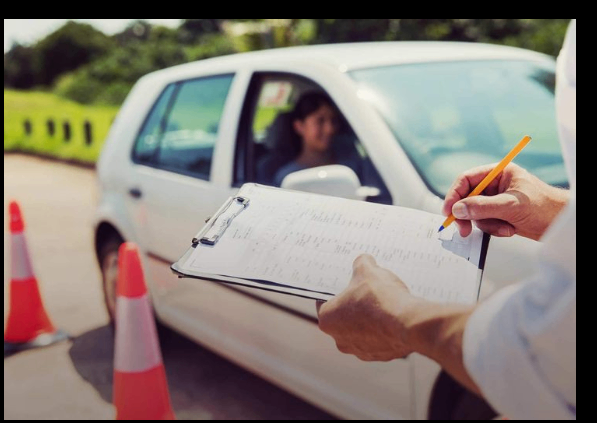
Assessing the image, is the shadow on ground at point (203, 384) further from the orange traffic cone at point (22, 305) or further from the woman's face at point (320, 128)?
the woman's face at point (320, 128)

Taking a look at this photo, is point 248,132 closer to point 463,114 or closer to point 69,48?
point 463,114

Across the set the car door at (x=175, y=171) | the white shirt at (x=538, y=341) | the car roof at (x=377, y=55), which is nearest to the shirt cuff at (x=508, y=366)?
the white shirt at (x=538, y=341)

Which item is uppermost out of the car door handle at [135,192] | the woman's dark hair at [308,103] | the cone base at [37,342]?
the woman's dark hair at [308,103]

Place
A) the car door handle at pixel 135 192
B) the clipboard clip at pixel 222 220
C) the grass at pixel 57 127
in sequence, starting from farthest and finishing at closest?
the grass at pixel 57 127 < the car door handle at pixel 135 192 < the clipboard clip at pixel 222 220

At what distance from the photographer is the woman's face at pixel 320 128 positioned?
336 centimetres

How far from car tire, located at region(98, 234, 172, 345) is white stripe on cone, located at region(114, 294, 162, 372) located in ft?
2.56

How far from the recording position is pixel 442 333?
1.01m

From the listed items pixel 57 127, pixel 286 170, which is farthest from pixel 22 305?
pixel 57 127

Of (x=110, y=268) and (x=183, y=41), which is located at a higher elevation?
(x=183, y=41)

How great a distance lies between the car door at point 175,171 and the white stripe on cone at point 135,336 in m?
0.34

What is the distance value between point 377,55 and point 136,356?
1609mm
